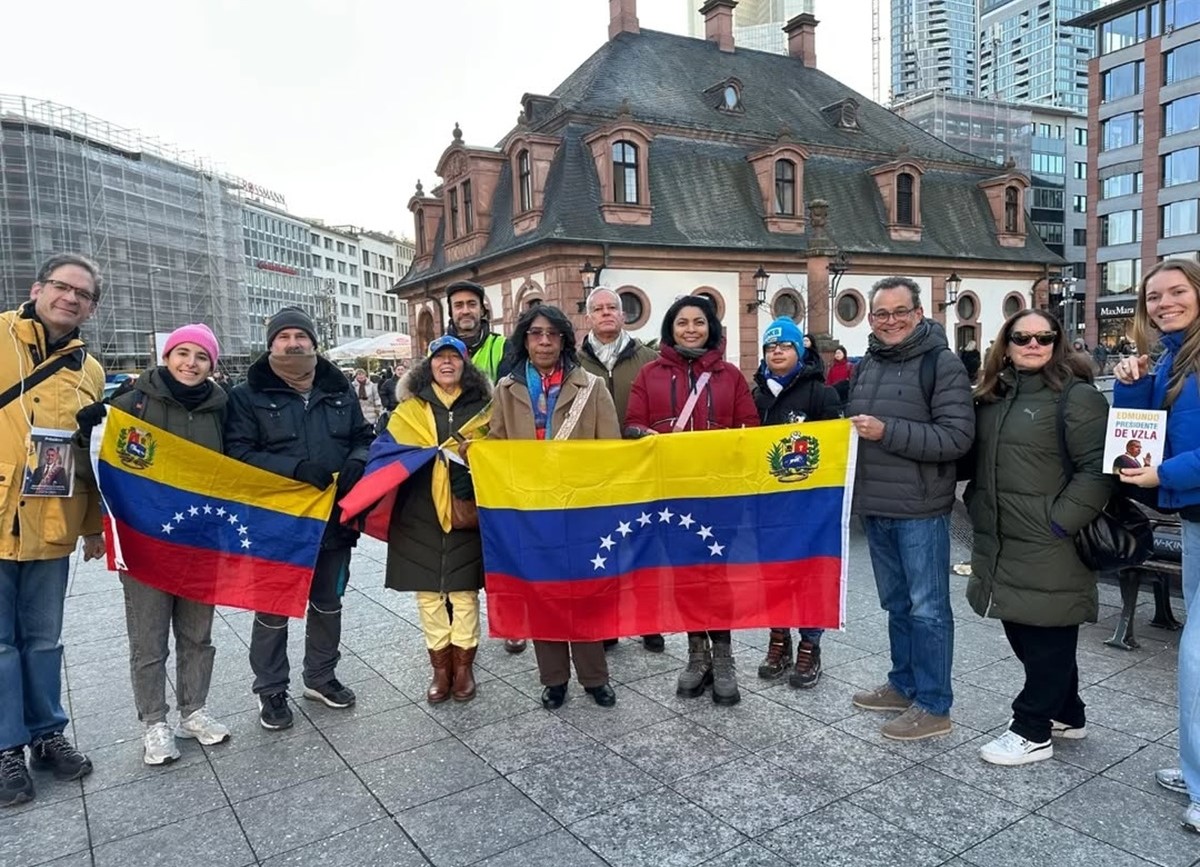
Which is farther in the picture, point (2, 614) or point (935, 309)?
point (935, 309)

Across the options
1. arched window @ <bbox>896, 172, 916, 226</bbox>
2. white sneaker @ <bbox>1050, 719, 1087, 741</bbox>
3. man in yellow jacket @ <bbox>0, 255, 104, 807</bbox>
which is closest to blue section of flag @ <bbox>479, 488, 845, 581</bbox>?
white sneaker @ <bbox>1050, 719, 1087, 741</bbox>

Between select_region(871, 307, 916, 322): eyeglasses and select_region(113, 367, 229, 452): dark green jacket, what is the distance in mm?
3358

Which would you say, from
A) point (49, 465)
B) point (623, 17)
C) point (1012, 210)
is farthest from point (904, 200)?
point (49, 465)

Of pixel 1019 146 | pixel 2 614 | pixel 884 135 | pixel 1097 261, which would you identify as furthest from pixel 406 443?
pixel 1019 146

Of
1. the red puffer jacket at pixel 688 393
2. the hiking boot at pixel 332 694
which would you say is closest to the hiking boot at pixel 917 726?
the red puffer jacket at pixel 688 393

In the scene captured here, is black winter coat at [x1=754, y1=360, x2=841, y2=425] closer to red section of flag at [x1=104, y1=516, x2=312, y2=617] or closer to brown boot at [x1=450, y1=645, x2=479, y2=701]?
brown boot at [x1=450, y1=645, x2=479, y2=701]

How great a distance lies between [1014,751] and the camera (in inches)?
146

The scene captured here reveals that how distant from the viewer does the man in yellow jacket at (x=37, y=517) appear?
146 inches

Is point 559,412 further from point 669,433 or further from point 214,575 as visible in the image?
point 214,575

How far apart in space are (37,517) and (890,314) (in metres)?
4.08

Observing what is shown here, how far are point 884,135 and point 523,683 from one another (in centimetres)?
3320

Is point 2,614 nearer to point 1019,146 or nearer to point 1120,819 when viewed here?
point 1120,819

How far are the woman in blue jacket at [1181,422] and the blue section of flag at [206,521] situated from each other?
3939mm

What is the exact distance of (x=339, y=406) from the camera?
466 cm
